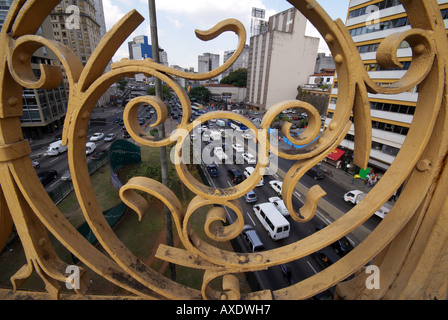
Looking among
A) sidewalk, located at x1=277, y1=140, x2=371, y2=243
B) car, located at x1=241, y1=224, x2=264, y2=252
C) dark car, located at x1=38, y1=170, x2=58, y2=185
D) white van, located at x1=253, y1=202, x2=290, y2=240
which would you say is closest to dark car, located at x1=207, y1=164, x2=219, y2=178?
sidewalk, located at x1=277, y1=140, x2=371, y2=243

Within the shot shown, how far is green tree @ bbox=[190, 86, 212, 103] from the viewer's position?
163 feet

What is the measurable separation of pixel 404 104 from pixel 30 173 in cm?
1941

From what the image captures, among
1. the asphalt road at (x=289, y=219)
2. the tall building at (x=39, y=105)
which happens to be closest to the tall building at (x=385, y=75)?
the asphalt road at (x=289, y=219)

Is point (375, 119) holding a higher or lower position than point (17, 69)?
lower

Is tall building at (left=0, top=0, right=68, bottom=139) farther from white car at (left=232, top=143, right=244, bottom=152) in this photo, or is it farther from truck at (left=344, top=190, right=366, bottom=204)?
truck at (left=344, top=190, right=366, bottom=204)

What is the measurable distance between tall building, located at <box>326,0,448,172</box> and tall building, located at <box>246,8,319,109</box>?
84.1 ft

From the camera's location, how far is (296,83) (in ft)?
151

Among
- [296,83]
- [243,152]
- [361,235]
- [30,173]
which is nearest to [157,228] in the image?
[30,173]

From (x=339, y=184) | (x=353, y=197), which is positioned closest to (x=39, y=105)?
(x=339, y=184)

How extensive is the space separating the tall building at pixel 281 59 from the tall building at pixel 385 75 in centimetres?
2563

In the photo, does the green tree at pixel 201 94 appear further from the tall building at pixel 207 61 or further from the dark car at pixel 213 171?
the tall building at pixel 207 61

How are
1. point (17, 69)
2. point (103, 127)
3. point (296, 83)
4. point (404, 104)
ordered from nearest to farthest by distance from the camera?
point (17, 69) < point (404, 104) < point (103, 127) < point (296, 83)

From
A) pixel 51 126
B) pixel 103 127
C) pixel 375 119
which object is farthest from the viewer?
pixel 103 127
